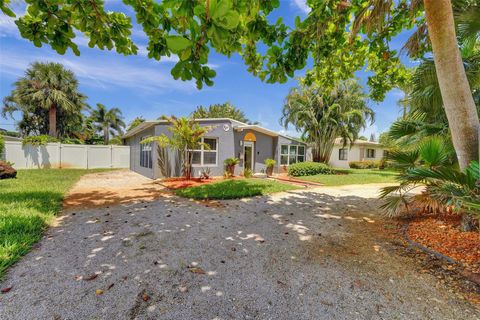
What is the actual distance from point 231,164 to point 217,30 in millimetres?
11306

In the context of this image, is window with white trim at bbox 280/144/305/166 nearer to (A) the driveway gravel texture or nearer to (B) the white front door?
(B) the white front door

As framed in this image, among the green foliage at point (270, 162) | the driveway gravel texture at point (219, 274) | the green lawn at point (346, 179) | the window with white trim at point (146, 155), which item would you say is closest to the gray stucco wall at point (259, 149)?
the green foliage at point (270, 162)

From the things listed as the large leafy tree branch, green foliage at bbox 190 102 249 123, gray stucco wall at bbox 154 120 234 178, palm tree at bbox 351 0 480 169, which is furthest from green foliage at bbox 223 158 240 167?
green foliage at bbox 190 102 249 123

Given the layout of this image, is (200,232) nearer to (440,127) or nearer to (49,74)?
(440,127)

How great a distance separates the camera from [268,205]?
21.3 ft

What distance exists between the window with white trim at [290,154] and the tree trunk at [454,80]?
42.9 ft

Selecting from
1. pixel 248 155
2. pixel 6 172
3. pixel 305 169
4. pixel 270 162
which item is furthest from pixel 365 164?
pixel 6 172

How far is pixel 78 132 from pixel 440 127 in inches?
1328

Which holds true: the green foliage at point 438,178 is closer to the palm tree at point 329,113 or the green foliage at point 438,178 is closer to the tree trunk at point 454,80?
the tree trunk at point 454,80

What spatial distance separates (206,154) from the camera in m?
12.6

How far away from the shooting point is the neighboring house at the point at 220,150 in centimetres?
1197

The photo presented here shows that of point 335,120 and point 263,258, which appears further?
point 335,120

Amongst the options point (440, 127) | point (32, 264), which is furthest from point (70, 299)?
point (440, 127)

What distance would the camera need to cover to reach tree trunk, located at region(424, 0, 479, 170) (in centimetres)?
305
